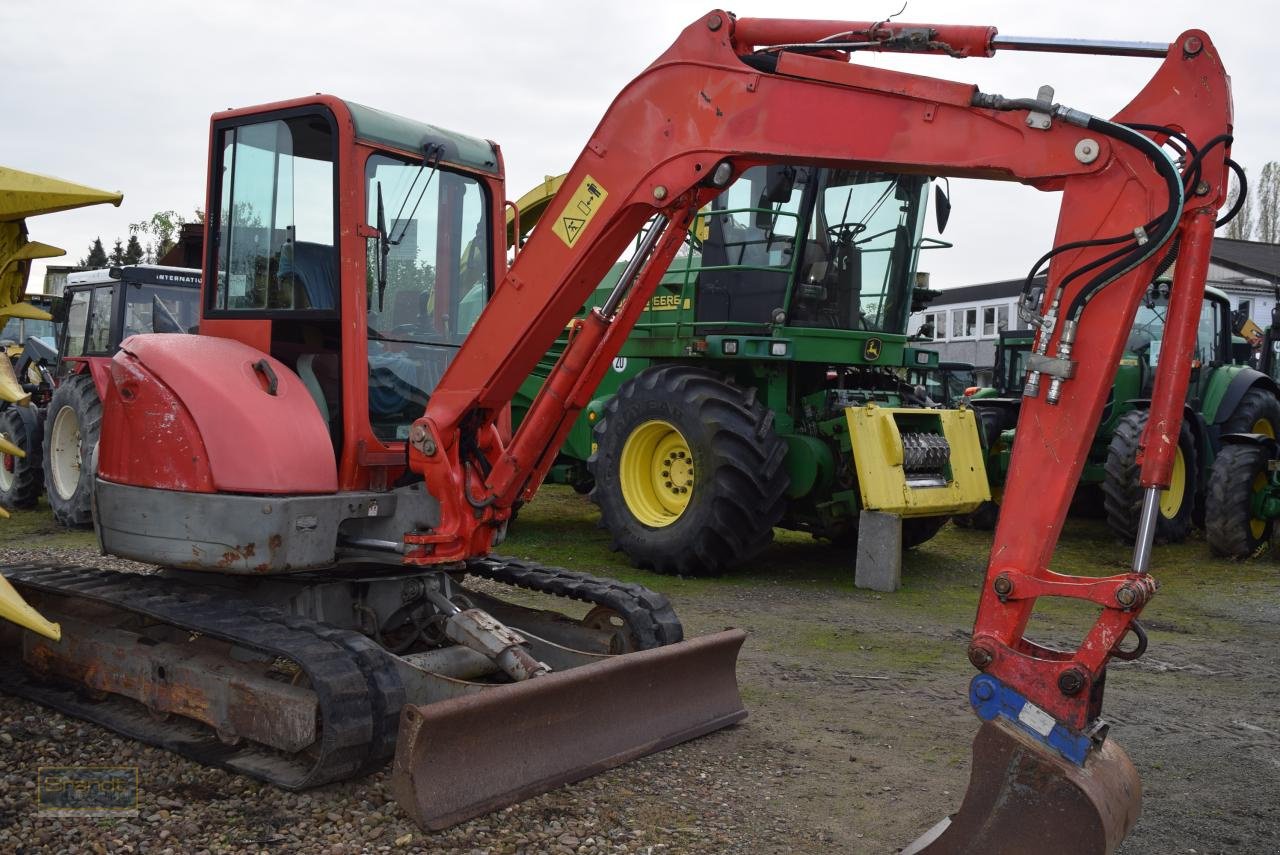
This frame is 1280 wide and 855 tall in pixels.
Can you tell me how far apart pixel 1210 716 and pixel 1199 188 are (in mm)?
3114

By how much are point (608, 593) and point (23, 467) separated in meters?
9.00

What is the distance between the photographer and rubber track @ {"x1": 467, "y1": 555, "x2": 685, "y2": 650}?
5.24 m

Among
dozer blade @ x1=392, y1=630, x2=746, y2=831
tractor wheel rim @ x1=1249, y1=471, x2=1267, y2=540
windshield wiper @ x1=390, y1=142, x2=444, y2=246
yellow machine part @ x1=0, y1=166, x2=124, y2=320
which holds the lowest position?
dozer blade @ x1=392, y1=630, x2=746, y2=831

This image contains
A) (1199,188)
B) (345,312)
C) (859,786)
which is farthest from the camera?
(345,312)

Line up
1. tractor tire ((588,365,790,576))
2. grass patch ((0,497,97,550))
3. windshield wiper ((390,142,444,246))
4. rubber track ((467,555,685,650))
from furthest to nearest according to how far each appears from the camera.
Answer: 1. grass patch ((0,497,97,550))
2. tractor tire ((588,365,790,576))
3. rubber track ((467,555,685,650))
4. windshield wiper ((390,142,444,246))

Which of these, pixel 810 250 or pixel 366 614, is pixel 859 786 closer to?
pixel 366 614

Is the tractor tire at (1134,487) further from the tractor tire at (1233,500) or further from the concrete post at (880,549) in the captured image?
the concrete post at (880,549)

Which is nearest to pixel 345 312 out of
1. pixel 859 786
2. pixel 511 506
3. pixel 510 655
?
pixel 511 506

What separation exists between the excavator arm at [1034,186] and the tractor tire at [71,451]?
23.9ft

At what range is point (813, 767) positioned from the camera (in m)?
4.75

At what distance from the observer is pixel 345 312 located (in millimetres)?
4863

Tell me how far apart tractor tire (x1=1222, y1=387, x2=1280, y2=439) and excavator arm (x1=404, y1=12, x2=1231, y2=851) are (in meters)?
9.28

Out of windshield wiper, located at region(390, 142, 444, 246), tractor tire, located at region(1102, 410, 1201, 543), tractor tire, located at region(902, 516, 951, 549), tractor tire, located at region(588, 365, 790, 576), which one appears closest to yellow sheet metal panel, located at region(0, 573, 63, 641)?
windshield wiper, located at region(390, 142, 444, 246)

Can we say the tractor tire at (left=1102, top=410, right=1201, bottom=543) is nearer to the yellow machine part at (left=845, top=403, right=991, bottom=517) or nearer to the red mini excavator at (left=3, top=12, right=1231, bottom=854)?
the yellow machine part at (left=845, top=403, right=991, bottom=517)
